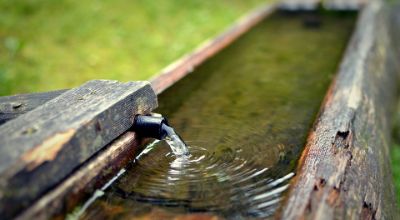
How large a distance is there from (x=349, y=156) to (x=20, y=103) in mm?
1505

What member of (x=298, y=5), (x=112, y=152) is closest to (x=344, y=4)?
(x=298, y=5)

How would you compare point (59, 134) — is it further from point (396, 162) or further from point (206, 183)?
point (396, 162)

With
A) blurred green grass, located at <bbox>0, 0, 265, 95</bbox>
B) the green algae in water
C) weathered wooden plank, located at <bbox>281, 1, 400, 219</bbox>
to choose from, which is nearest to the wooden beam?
the green algae in water

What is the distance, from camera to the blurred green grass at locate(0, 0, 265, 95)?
188 inches

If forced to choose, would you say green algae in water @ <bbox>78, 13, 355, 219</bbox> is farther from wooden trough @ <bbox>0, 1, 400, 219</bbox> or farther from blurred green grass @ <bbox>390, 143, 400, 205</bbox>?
blurred green grass @ <bbox>390, 143, 400, 205</bbox>

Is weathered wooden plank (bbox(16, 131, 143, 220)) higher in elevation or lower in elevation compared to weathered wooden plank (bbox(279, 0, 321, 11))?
lower

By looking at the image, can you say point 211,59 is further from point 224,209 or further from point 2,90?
point 224,209

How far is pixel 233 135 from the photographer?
2.74 metres

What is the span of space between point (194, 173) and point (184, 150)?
9.5 inches

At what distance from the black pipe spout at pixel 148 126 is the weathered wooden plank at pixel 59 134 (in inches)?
1.7

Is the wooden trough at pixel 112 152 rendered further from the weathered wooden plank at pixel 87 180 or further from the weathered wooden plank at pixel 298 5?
the weathered wooden plank at pixel 298 5

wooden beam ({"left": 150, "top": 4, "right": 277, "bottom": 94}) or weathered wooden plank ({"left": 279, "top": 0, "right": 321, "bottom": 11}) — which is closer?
wooden beam ({"left": 150, "top": 4, "right": 277, "bottom": 94})

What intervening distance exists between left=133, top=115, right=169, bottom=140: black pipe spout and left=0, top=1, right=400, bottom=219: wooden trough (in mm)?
49

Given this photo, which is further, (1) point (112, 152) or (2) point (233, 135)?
(2) point (233, 135)
